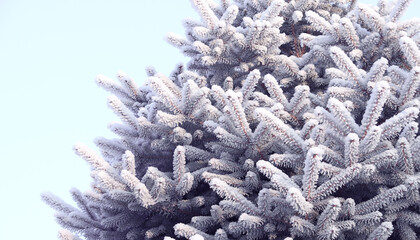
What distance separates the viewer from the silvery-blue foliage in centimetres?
304

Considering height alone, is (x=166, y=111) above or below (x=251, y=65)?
below

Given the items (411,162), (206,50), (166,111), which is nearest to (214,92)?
(166,111)

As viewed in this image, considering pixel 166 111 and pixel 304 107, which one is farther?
pixel 166 111

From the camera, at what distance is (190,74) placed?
460 cm

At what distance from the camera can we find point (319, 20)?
4.39m

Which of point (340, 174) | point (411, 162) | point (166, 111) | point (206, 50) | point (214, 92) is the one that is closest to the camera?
point (340, 174)

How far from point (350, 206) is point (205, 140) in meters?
1.66

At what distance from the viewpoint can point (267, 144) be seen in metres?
3.68

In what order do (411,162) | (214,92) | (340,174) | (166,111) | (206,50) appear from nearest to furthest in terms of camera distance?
(340,174)
(411,162)
(214,92)
(166,111)
(206,50)

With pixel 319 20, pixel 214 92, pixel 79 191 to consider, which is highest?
pixel 319 20

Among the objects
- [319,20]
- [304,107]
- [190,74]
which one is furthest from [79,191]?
[319,20]

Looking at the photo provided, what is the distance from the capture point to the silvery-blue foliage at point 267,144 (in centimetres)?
304

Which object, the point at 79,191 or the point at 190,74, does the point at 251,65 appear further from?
the point at 79,191

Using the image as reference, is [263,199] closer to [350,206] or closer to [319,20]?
[350,206]
